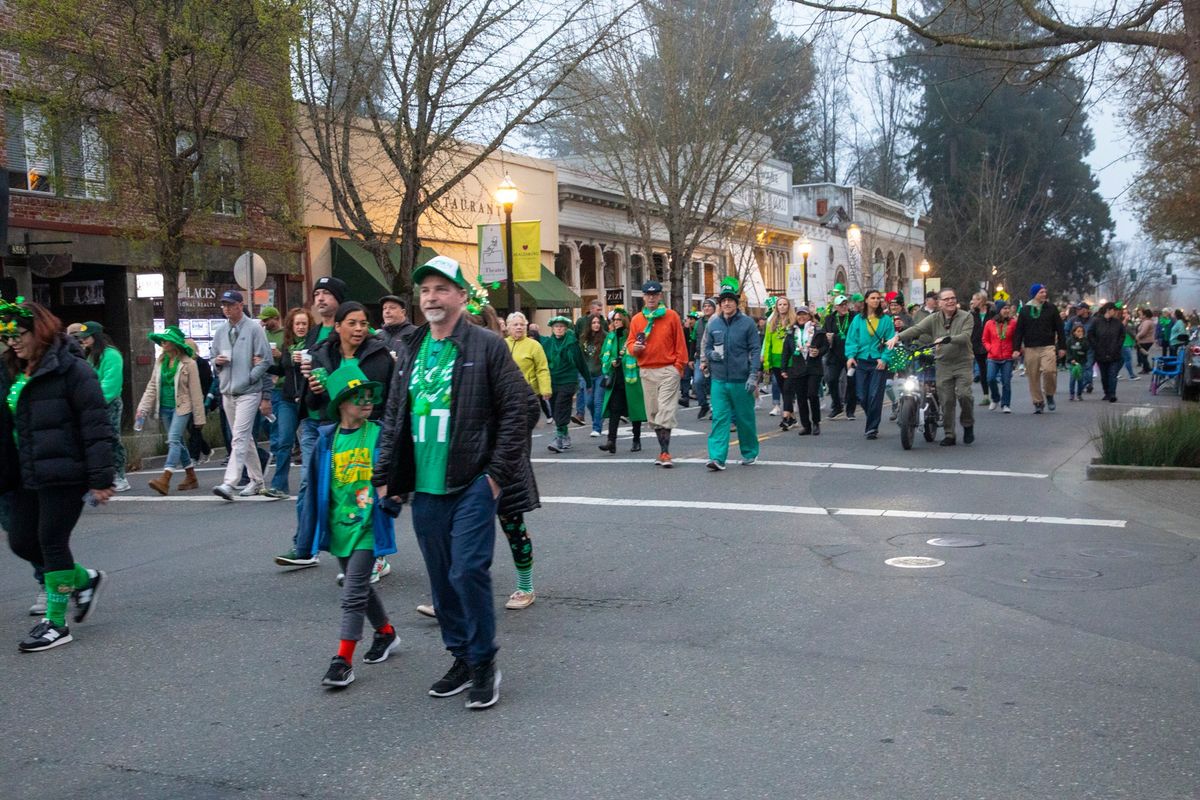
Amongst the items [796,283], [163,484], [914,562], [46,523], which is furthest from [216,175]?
[796,283]

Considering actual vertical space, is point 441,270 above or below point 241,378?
above

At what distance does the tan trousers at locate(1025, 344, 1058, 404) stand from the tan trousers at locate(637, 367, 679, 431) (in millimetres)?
8341

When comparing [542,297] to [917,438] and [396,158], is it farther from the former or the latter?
[917,438]

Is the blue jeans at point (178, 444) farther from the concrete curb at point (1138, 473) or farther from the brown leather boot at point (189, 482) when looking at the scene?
the concrete curb at point (1138, 473)

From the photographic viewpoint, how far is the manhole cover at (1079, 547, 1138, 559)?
7953 mm

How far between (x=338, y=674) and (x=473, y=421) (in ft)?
4.38

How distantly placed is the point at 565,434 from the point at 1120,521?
755cm

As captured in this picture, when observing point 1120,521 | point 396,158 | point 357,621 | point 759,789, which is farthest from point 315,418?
point 396,158

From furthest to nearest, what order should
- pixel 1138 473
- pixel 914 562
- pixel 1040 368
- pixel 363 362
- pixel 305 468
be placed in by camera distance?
pixel 1040 368 → pixel 1138 473 → pixel 914 562 → pixel 305 468 → pixel 363 362

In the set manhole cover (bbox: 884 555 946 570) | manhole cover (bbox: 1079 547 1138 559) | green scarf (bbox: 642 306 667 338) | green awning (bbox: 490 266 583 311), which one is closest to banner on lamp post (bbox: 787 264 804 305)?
green awning (bbox: 490 266 583 311)

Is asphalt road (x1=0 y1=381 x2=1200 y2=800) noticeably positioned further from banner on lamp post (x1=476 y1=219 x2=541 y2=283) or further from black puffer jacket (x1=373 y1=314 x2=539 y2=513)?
banner on lamp post (x1=476 y1=219 x2=541 y2=283)

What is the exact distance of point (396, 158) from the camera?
2302cm

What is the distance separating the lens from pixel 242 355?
11.9m

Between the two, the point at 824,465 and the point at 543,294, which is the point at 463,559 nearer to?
the point at 824,465
